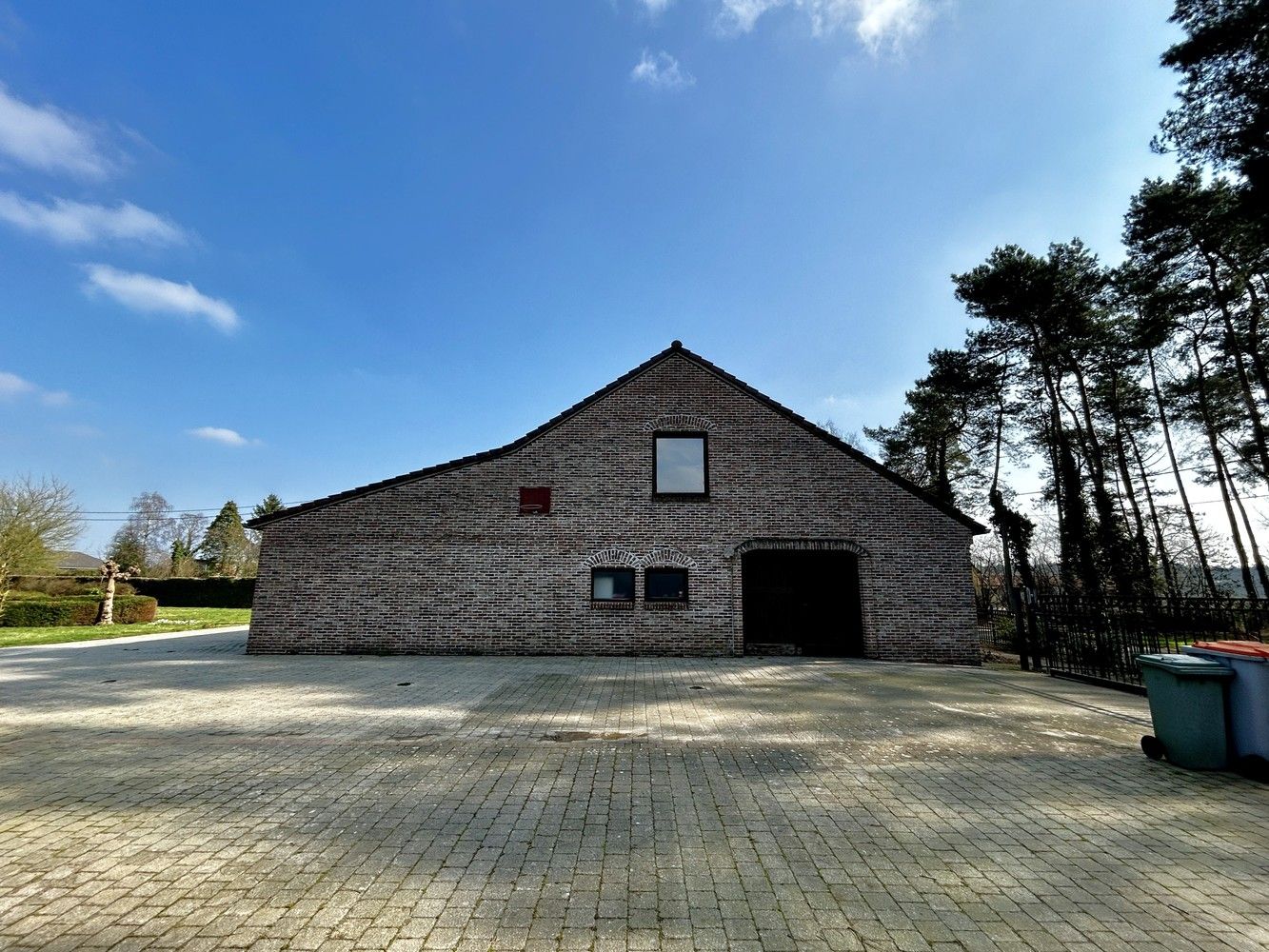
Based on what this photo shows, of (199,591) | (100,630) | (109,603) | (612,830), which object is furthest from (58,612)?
(612,830)

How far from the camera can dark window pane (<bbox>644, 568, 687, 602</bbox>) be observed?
42.7 feet

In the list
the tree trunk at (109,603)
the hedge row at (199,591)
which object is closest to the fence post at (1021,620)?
the tree trunk at (109,603)

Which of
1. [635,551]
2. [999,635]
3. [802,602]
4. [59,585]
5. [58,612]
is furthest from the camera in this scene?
[59,585]

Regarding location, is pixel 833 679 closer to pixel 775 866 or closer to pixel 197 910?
pixel 775 866

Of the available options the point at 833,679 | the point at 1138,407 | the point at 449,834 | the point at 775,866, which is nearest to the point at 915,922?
the point at 775,866

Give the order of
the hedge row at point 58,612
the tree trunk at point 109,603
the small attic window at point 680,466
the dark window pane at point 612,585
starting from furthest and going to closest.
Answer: the tree trunk at point 109,603, the hedge row at point 58,612, the small attic window at point 680,466, the dark window pane at point 612,585

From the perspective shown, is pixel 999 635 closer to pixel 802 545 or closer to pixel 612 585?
pixel 802 545

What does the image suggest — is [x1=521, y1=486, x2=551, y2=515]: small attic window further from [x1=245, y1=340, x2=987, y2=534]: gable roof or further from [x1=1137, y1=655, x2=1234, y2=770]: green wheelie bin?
[x1=1137, y1=655, x2=1234, y2=770]: green wheelie bin

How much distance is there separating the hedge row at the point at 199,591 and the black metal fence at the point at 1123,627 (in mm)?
43871

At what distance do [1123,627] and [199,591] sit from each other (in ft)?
158

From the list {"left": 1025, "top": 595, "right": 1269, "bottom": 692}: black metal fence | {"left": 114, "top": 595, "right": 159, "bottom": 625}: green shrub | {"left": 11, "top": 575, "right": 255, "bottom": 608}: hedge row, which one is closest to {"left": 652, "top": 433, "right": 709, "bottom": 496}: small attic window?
{"left": 1025, "top": 595, "right": 1269, "bottom": 692}: black metal fence

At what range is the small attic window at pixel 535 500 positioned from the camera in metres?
13.4

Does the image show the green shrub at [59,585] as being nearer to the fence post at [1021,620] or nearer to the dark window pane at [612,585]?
the dark window pane at [612,585]

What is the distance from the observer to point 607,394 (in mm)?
14219
